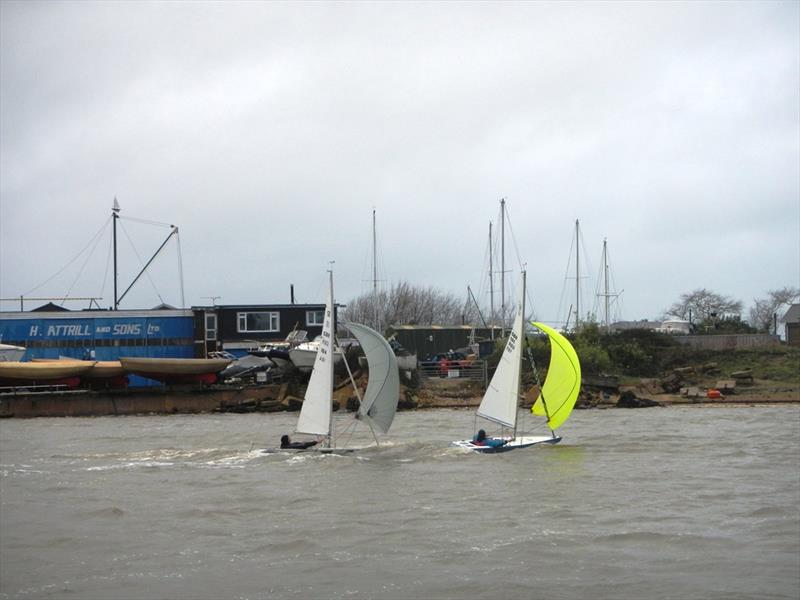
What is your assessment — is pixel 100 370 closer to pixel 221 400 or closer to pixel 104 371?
pixel 104 371

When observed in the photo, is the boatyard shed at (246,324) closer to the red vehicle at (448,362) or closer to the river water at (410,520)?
the red vehicle at (448,362)

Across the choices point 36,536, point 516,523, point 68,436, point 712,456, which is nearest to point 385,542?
point 516,523

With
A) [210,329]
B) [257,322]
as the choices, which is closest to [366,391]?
[257,322]

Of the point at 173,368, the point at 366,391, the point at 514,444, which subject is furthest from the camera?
the point at 173,368

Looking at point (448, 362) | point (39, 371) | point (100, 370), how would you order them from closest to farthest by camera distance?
point (39, 371), point (100, 370), point (448, 362)

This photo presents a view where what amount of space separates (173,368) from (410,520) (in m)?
35.6

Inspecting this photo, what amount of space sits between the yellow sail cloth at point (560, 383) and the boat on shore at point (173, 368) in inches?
1026

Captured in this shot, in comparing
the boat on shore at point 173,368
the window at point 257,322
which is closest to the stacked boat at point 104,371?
the boat on shore at point 173,368

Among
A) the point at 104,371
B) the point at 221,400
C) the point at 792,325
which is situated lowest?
the point at 221,400

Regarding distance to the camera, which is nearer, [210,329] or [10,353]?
[10,353]

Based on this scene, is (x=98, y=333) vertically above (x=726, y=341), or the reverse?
(x=98, y=333)

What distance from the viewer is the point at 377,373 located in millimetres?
27141

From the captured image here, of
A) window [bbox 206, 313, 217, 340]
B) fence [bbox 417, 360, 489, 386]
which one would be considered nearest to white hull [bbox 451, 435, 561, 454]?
fence [bbox 417, 360, 489, 386]

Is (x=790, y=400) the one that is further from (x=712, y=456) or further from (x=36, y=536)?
(x=36, y=536)
